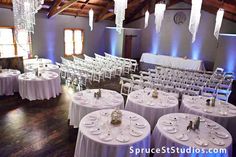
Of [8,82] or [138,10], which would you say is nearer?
[8,82]

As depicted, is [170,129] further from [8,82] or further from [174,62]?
[174,62]

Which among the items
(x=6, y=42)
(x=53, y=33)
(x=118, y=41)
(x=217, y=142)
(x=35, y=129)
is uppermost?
(x=53, y=33)

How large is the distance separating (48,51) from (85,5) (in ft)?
13.2

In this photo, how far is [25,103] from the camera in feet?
23.6

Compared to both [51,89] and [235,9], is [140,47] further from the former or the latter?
[51,89]

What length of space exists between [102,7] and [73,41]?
338 centimetres

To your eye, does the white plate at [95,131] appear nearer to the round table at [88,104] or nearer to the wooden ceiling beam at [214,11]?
the round table at [88,104]

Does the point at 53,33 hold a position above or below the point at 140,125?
above

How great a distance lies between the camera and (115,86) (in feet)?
32.7

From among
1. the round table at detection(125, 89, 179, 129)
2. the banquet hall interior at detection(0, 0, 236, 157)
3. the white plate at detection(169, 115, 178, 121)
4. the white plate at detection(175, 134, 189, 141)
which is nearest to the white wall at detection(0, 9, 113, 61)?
the banquet hall interior at detection(0, 0, 236, 157)

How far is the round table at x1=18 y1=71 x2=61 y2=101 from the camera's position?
7.32m

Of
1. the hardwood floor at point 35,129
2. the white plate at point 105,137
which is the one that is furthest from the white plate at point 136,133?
the hardwood floor at point 35,129

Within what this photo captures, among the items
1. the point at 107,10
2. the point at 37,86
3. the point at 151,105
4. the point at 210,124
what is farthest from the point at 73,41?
the point at 210,124

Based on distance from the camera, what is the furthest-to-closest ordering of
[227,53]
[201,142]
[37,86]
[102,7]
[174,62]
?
[174,62] < [102,7] < [227,53] < [37,86] < [201,142]
